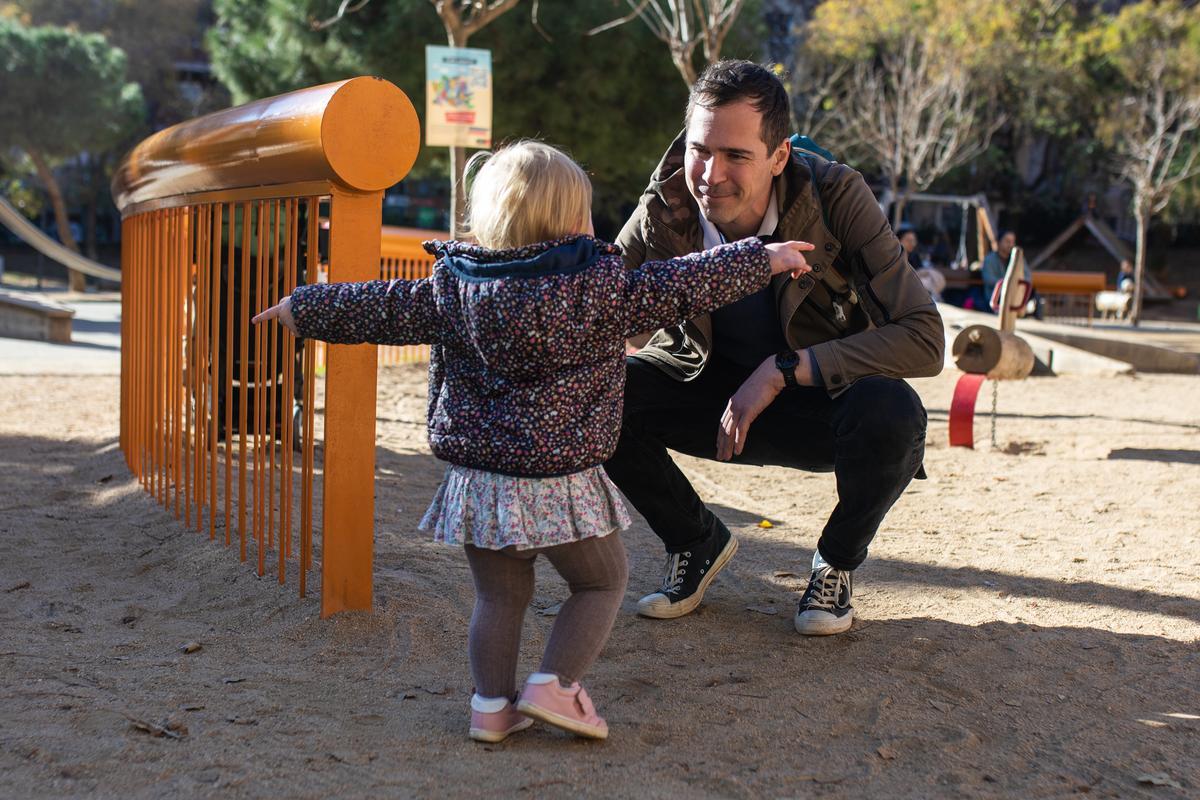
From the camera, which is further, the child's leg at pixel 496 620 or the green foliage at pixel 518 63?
the green foliage at pixel 518 63

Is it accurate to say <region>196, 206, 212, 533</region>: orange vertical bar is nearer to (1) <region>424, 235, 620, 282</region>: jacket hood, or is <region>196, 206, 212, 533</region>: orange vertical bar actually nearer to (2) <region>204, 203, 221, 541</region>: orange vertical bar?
(2) <region>204, 203, 221, 541</region>: orange vertical bar

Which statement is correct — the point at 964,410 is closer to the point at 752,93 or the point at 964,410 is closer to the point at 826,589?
the point at 826,589

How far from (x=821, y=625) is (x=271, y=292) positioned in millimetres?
1808

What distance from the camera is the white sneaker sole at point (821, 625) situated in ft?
10.4

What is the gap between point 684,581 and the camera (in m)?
3.39

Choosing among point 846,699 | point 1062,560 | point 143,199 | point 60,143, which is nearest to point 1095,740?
point 846,699

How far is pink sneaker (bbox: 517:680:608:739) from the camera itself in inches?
93.1

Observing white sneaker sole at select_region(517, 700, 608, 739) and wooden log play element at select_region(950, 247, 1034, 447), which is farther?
wooden log play element at select_region(950, 247, 1034, 447)

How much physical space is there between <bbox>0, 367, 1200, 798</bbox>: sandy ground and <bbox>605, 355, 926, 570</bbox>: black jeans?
28 cm

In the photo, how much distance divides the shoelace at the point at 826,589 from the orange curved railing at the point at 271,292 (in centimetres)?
115

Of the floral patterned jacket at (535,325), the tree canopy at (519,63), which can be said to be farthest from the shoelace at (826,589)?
the tree canopy at (519,63)

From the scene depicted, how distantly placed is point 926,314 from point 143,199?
10.2 feet

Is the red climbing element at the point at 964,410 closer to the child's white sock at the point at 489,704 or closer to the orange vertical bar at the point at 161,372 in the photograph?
the orange vertical bar at the point at 161,372

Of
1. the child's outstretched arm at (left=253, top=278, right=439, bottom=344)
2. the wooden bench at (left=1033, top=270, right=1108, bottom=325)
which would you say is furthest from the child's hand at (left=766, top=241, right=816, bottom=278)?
the wooden bench at (left=1033, top=270, right=1108, bottom=325)
